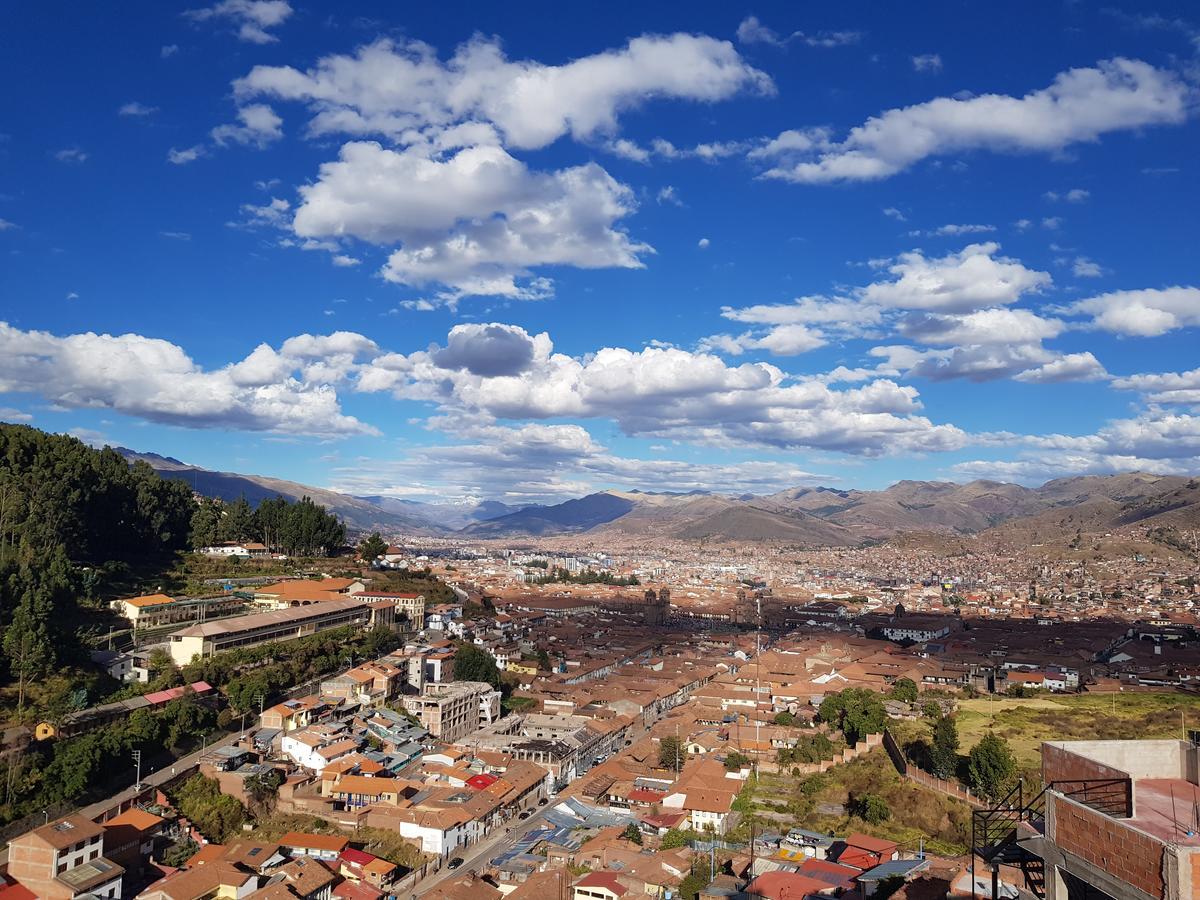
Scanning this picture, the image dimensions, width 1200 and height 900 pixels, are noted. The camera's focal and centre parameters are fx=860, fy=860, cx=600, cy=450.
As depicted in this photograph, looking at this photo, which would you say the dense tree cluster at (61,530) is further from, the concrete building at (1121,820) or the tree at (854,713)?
the concrete building at (1121,820)

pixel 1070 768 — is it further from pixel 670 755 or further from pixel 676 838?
pixel 670 755

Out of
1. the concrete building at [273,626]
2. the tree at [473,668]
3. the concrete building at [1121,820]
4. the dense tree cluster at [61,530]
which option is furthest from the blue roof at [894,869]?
the concrete building at [273,626]

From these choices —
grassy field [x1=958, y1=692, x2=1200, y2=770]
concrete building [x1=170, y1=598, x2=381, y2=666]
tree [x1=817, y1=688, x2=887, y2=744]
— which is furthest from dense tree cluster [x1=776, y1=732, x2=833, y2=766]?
concrete building [x1=170, y1=598, x2=381, y2=666]

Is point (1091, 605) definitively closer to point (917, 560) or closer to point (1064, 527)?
point (917, 560)

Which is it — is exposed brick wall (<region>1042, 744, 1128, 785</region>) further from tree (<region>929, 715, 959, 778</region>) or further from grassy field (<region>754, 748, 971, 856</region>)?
tree (<region>929, 715, 959, 778</region>)

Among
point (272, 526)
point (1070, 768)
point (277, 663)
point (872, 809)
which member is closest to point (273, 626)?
point (277, 663)
